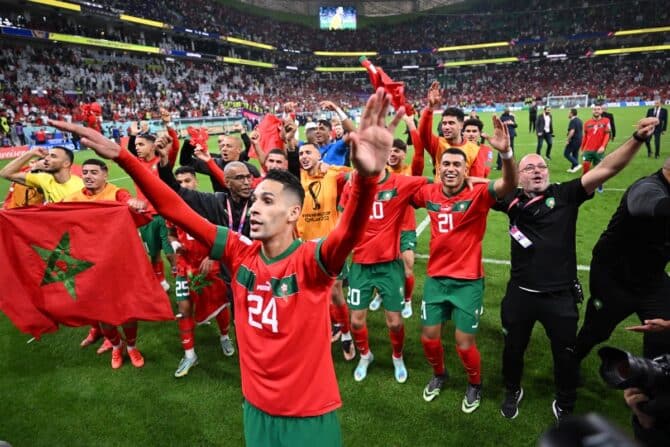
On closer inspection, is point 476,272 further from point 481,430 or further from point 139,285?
point 139,285

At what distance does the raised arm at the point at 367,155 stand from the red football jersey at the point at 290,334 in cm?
36

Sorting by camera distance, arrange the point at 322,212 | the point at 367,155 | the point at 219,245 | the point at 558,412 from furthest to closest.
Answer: the point at 322,212 → the point at 558,412 → the point at 219,245 → the point at 367,155

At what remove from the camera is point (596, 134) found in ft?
38.9

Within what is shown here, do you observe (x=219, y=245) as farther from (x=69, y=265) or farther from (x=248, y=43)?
(x=248, y=43)

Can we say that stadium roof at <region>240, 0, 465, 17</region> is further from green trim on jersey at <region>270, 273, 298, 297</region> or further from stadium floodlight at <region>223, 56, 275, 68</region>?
green trim on jersey at <region>270, 273, 298, 297</region>

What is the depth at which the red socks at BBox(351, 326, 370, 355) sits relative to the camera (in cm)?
463

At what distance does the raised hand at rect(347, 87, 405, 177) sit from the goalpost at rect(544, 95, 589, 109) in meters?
52.7

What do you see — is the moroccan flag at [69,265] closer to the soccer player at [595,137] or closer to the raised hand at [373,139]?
the raised hand at [373,139]

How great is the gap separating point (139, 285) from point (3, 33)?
36982 millimetres

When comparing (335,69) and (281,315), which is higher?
(335,69)

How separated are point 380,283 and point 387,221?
665 millimetres

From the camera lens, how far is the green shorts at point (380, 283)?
A: 446cm

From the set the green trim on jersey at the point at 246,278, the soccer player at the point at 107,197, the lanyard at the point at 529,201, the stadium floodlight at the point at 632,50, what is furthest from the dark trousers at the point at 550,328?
the stadium floodlight at the point at 632,50

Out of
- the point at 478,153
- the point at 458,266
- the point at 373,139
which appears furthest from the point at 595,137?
the point at 373,139
